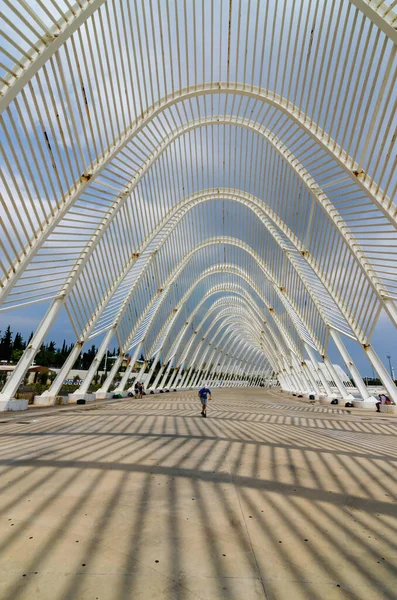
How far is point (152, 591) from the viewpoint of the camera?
2541mm

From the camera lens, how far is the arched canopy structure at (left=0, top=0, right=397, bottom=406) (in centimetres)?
1055

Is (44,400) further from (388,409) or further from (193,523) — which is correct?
(388,409)

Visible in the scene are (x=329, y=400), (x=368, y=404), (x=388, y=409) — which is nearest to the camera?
(x=388, y=409)

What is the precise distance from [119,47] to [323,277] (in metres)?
17.2

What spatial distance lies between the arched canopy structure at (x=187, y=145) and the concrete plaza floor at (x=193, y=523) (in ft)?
27.8

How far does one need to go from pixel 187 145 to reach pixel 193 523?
22.4m

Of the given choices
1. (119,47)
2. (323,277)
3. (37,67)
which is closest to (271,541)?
(37,67)

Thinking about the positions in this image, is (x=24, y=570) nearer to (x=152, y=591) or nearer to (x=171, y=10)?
(x=152, y=591)

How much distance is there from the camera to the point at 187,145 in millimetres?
22500

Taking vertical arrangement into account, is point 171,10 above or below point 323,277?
above

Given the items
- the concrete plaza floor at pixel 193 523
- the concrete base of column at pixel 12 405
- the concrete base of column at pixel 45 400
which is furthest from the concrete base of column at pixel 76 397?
the concrete plaza floor at pixel 193 523

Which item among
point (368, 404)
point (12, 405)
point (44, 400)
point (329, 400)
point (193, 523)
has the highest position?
point (368, 404)

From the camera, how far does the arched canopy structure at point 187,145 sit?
34.6 ft

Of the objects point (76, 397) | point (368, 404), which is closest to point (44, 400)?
point (76, 397)
